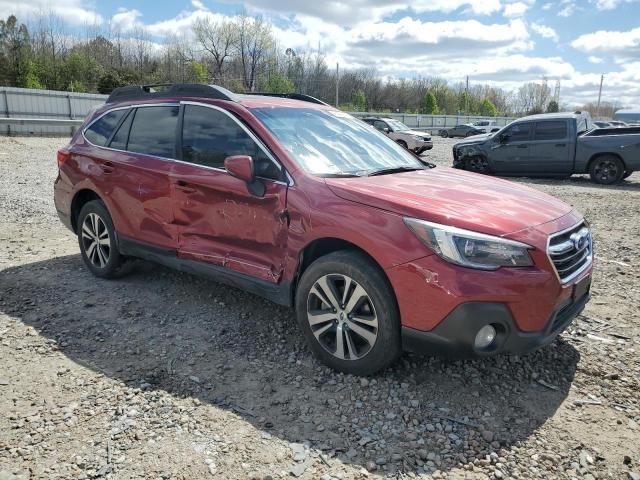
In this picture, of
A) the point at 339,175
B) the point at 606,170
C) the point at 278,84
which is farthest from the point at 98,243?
the point at 278,84

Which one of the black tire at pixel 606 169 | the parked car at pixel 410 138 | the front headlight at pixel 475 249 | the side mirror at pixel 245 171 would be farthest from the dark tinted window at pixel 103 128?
the parked car at pixel 410 138

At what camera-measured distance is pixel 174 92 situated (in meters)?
4.47

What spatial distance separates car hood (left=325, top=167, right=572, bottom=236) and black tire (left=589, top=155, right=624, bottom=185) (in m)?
Answer: 10.7

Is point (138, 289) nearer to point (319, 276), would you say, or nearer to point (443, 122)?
point (319, 276)

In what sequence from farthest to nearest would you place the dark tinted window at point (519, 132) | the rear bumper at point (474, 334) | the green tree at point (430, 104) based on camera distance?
the green tree at point (430, 104), the dark tinted window at point (519, 132), the rear bumper at point (474, 334)

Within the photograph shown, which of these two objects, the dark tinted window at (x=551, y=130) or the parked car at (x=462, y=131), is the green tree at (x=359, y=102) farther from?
the dark tinted window at (x=551, y=130)

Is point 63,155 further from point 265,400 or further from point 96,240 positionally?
point 265,400

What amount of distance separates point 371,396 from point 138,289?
275cm

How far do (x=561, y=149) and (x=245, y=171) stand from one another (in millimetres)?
11939

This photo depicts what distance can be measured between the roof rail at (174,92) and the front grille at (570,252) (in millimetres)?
2553

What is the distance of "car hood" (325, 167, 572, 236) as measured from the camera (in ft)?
9.53

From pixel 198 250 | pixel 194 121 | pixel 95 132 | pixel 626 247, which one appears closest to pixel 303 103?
pixel 194 121

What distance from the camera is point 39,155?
16.3 meters

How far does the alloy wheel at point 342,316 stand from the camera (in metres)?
3.14
